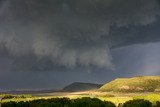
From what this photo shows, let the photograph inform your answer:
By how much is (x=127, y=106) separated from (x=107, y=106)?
1058 cm

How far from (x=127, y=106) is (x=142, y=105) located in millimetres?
7987

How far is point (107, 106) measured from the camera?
655 feet

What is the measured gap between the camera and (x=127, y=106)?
198 meters

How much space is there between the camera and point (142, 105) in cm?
19862

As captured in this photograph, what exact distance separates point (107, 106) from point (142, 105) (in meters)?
18.5
